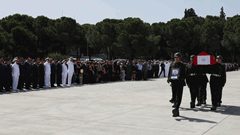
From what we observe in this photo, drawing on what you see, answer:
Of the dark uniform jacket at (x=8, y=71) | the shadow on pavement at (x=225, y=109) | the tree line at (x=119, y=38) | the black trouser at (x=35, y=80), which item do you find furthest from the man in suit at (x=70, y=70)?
the tree line at (x=119, y=38)

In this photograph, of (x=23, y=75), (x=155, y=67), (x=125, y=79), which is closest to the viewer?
(x=23, y=75)

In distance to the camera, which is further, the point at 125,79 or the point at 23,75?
the point at 125,79

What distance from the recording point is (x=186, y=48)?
227 ft

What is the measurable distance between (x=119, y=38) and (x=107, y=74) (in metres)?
37.5

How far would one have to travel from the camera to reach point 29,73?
57.8 feet

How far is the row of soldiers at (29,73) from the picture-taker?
647 inches

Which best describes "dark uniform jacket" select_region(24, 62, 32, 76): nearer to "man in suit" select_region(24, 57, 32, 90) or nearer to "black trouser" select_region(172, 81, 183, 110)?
"man in suit" select_region(24, 57, 32, 90)

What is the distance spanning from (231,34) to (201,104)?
60.9 metres

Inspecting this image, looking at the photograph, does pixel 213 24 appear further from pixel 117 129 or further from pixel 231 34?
pixel 117 129

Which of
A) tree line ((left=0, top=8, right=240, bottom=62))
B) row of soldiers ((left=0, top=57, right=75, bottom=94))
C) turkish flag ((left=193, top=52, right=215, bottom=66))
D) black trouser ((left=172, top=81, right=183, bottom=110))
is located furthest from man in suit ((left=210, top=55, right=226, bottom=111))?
tree line ((left=0, top=8, right=240, bottom=62))

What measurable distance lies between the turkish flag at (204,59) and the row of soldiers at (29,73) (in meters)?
10.3

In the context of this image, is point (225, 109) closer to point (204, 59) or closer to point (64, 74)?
point (204, 59)

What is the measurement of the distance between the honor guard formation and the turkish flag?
0.17m

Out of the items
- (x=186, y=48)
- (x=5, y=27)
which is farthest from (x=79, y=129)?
(x=186, y=48)
